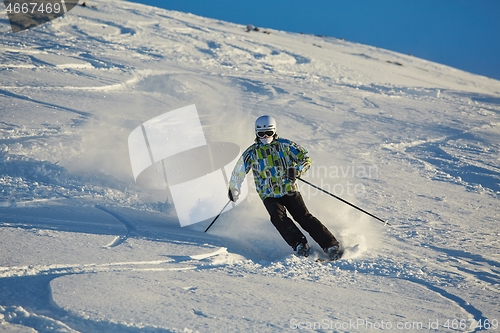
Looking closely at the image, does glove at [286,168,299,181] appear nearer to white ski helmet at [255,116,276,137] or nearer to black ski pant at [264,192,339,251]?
black ski pant at [264,192,339,251]

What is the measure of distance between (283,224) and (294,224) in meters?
0.12

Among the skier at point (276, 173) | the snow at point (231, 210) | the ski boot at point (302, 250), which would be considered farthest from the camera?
the skier at point (276, 173)

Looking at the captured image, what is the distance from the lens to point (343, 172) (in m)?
8.55

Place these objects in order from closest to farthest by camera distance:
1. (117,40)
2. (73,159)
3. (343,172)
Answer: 1. (73,159)
2. (343,172)
3. (117,40)

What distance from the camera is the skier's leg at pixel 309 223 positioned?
17.7 ft

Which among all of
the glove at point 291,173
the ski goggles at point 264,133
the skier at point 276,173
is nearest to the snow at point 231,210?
the skier at point 276,173

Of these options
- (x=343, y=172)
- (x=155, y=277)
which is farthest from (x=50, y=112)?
(x=155, y=277)

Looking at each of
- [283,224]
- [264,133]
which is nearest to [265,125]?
[264,133]

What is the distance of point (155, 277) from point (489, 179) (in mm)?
7017

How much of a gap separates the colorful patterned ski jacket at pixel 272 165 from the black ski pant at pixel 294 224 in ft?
0.34

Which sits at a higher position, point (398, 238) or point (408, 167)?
point (408, 167)

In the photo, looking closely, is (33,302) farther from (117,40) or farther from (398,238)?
(117,40)

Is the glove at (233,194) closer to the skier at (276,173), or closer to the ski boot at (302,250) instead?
the skier at (276,173)

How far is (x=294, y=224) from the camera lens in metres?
5.50
